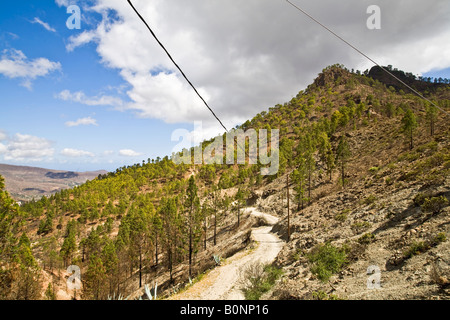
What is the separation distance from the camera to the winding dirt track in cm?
1825

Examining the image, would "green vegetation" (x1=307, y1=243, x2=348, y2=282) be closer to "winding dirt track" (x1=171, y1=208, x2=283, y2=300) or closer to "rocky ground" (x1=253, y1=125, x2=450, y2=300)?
"rocky ground" (x1=253, y1=125, x2=450, y2=300)

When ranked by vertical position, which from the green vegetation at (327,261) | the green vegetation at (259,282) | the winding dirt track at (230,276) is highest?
the green vegetation at (327,261)

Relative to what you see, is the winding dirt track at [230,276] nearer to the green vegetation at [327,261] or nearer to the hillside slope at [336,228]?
the hillside slope at [336,228]

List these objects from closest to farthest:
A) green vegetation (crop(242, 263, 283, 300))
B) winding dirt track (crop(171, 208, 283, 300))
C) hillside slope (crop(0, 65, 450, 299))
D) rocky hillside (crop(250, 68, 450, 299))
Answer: rocky hillside (crop(250, 68, 450, 299)) → hillside slope (crop(0, 65, 450, 299)) → green vegetation (crop(242, 263, 283, 300)) → winding dirt track (crop(171, 208, 283, 300))

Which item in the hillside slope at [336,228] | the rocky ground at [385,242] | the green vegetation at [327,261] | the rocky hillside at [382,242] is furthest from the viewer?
the green vegetation at [327,261]

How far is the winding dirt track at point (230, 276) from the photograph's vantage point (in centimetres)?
1825

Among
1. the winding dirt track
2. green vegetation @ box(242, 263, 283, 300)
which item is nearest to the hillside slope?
green vegetation @ box(242, 263, 283, 300)

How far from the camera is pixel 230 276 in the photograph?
71.1 ft

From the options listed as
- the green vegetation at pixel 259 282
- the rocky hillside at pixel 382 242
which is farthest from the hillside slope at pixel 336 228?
the green vegetation at pixel 259 282

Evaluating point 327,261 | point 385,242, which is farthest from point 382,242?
point 327,261

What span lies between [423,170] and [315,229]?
1196 centimetres
